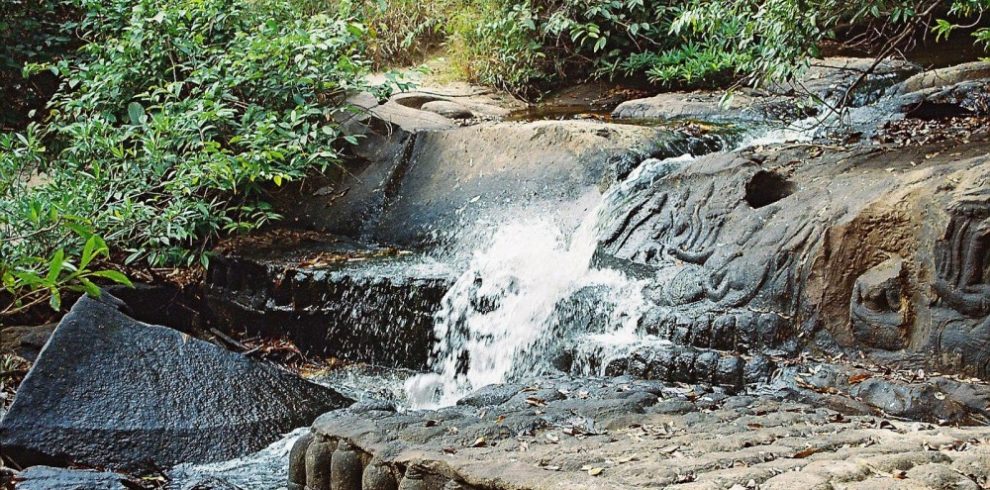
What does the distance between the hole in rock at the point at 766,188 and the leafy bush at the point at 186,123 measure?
345cm

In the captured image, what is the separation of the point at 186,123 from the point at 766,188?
4460 mm

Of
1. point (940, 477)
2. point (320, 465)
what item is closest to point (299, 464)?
point (320, 465)

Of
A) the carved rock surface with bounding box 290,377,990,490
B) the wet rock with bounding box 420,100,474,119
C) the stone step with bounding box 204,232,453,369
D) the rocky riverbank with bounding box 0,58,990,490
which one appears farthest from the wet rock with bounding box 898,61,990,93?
the carved rock surface with bounding box 290,377,990,490

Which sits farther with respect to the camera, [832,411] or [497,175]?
[497,175]

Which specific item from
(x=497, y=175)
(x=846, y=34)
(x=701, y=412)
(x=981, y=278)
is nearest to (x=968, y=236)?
(x=981, y=278)

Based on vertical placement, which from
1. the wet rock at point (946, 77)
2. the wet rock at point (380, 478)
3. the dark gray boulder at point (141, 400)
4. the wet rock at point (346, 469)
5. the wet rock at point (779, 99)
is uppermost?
the wet rock at point (946, 77)

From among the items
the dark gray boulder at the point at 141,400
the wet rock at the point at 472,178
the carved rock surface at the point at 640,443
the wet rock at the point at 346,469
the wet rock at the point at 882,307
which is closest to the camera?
the carved rock surface at the point at 640,443

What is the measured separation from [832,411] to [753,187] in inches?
86.9

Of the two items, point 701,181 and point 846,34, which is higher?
point 846,34

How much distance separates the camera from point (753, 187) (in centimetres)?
587

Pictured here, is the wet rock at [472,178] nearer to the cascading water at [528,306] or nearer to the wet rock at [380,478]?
the cascading water at [528,306]

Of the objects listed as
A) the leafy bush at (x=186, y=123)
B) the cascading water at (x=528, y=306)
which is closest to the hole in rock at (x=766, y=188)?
the cascading water at (x=528, y=306)

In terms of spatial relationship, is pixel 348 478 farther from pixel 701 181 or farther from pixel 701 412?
pixel 701 181

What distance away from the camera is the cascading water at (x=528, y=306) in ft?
18.4
